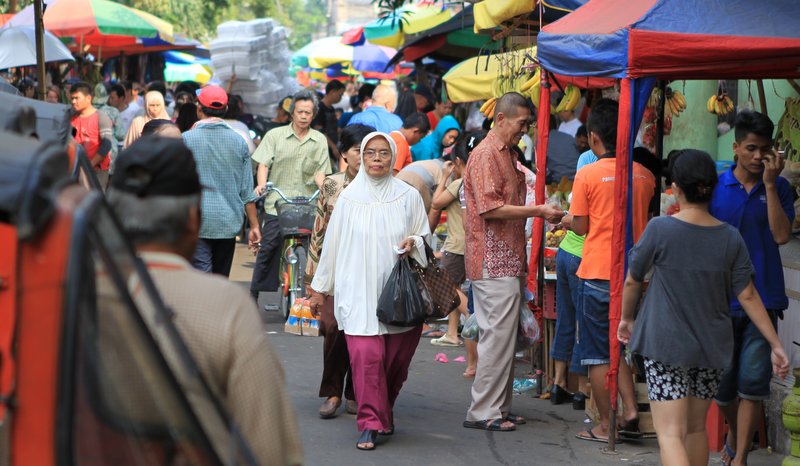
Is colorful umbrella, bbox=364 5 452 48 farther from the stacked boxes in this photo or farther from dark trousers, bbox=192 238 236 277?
dark trousers, bbox=192 238 236 277

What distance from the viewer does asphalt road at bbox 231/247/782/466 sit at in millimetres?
6867

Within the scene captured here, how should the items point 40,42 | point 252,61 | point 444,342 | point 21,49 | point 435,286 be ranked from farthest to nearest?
point 252,61, point 21,49, point 444,342, point 40,42, point 435,286

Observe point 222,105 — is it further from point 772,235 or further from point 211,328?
point 211,328

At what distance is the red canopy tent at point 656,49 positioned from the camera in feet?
19.8

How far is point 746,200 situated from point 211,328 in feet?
14.1

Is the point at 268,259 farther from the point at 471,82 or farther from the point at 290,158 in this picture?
the point at 471,82

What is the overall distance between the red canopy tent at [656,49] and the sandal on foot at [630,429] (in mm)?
533

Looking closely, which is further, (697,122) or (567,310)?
(697,122)

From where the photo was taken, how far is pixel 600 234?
7.05m

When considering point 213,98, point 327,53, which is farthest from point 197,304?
point 327,53

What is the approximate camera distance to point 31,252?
2270 mm

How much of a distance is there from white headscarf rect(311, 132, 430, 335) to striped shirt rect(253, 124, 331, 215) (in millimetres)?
3879

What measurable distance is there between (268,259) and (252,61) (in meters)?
8.07

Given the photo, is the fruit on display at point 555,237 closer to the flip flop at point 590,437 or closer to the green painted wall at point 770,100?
the green painted wall at point 770,100
